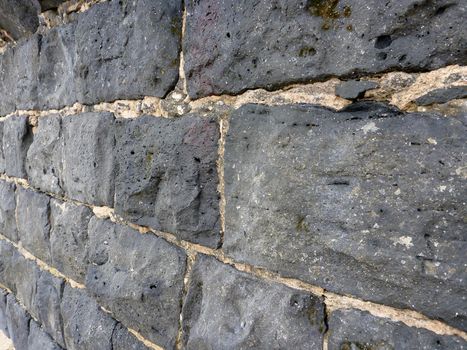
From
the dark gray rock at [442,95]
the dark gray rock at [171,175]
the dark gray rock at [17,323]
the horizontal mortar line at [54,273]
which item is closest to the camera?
the dark gray rock at [442,95]

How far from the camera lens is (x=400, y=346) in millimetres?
766

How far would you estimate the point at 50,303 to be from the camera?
1.97 metres

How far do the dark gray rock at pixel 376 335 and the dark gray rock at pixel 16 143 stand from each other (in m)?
1.87

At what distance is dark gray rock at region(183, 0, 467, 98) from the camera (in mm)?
701

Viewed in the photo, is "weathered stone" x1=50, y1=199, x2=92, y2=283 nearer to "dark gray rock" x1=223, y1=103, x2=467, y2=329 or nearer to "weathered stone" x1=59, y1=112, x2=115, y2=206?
"weathered stone" x1=59, y1=112, x2=115, y2=206

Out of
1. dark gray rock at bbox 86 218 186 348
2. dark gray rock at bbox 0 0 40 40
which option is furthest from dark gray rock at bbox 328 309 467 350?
dark gray rock at bbox 0 0 40 40

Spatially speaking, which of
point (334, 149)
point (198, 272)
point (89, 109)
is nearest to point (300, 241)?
point (334, 149)

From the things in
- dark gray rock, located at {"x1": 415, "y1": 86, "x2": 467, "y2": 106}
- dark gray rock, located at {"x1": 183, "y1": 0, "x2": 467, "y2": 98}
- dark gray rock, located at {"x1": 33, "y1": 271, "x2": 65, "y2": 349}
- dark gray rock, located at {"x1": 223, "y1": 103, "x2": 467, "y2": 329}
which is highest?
dark gray rock, located at {"x1": 183, "y1": 0, "x2": 467, "y2": 98}

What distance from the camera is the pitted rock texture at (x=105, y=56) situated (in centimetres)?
121

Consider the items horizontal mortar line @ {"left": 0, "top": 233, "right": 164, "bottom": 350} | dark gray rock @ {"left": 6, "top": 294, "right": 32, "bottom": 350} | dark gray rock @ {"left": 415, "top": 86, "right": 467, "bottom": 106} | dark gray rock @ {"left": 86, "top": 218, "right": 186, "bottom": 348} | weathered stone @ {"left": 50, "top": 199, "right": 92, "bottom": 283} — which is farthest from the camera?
dark gray rock @ {"left": 6, "top": 294, "right": 32, "bottom": 350}

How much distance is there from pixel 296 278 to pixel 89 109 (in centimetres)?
112

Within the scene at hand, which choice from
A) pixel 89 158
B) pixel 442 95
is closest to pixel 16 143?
pixel 89 158

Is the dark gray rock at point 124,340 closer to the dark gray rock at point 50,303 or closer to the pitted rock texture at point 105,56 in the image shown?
→ the dark gray rock at point 50,303


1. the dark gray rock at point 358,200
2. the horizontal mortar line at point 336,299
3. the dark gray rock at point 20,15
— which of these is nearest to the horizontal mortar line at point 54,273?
the horizontal mortar line at point 336,299
